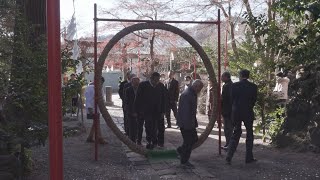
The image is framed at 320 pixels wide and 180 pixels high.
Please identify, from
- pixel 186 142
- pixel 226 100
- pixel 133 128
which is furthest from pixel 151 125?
pixel 186 142

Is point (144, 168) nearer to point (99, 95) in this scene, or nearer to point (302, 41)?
point (99, 95)

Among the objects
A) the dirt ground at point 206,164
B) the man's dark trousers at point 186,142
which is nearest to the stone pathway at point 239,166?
the dirt ground at point 206,164

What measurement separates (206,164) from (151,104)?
7.08 ft

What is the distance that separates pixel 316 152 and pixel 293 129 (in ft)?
3.45

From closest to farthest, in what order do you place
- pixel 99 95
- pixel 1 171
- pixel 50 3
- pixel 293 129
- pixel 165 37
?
A: 1. pixel 50 3
2. pixel 1 171
3. pixel 99 95
4. pixel 293 129
5. pixel 165 37

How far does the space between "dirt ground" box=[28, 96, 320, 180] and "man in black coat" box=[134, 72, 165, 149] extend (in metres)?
0.79

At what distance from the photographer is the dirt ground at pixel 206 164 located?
311 inches

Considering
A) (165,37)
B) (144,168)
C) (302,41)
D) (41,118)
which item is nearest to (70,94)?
(41,118)

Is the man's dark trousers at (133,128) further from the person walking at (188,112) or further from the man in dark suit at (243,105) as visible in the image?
the man in dark suit at (243,105)

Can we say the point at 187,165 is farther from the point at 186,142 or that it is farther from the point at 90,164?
the point at 90,164

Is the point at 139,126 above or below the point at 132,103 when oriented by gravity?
below

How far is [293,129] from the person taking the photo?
418 inches

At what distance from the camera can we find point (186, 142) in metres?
8.48

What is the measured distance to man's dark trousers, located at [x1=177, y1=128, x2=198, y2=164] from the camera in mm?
8406
